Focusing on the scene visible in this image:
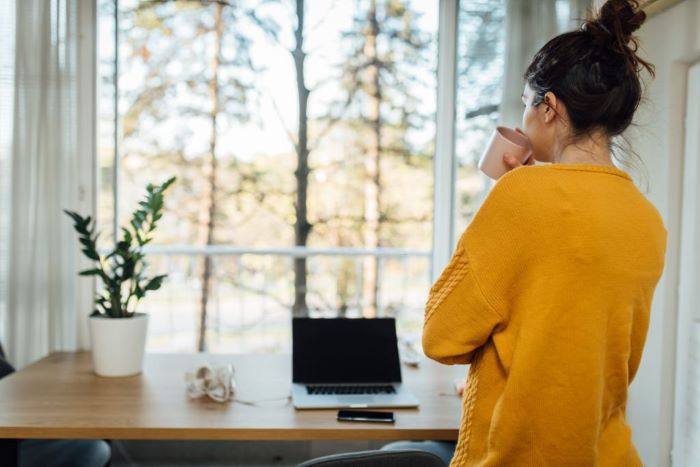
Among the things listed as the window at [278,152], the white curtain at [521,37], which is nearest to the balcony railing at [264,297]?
the window at [278,152]

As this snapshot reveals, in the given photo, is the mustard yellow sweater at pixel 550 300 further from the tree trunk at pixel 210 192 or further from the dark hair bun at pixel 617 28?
the tree trunk at pixel 210 192

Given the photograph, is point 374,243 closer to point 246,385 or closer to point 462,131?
point 462,131

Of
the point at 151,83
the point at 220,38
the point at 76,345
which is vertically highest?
the point at 220,38

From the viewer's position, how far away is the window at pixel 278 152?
4.59 metres

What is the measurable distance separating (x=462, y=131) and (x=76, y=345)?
176 cm

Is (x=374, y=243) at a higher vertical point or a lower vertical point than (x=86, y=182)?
lower

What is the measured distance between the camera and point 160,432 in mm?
1494

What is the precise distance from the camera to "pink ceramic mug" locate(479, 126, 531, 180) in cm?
136

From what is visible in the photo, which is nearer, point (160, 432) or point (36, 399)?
point (160, 432)

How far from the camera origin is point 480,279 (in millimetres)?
986

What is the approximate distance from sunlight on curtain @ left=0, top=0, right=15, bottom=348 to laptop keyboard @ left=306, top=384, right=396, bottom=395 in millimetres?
1399

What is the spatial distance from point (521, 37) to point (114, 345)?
67.6 inches

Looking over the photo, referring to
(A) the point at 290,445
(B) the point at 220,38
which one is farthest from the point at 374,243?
(A) the point at 290,445

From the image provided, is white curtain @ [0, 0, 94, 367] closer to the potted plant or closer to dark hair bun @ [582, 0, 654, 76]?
the potted plant
